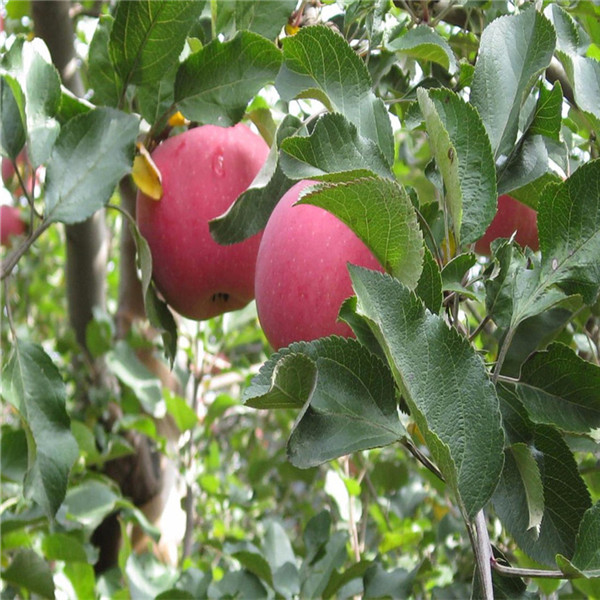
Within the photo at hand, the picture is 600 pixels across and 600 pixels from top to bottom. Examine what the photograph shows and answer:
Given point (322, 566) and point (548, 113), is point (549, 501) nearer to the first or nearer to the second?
point (548, 113)

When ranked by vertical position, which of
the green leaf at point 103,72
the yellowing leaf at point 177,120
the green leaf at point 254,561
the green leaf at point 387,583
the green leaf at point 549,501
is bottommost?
the green leaf at point 254,561

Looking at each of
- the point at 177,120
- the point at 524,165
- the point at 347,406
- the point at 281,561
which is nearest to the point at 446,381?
the point at 347,406

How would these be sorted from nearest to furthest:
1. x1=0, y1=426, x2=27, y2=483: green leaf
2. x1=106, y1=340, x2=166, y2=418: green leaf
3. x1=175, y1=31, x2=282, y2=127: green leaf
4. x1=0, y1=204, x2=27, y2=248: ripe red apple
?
x1=175, y1=31, x2=282, y2=127: green leaf, x1=0, y1=426, x2=27, y2=483: green leaf, x1=106, y1=340, x2=166, y2=418: green leaf, x1=0, y1=204, x2=27, y2=248: ripe red apple

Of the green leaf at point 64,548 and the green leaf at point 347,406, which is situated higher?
the green leaf at point 347,406

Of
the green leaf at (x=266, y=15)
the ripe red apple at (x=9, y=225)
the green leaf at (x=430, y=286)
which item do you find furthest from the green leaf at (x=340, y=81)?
the ripe red apple at (x=9, y=225)

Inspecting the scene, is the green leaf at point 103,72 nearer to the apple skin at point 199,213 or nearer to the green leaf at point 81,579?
the apple skin at point 199,213

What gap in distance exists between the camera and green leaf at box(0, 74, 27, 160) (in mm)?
690

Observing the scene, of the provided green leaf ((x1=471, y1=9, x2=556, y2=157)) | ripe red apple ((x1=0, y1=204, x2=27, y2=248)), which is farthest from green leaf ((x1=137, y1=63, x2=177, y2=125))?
ripe red apple ((x1=0, y1=204, x2=27, y2=248))

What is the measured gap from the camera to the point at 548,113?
1.62 feet

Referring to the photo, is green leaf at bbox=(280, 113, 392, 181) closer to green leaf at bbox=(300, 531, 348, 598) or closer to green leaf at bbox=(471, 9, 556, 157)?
green leaf at bbox=(471, 9, 556, 157)

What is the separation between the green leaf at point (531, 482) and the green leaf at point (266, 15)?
44 centimetres

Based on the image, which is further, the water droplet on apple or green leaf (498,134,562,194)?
the water droplet on apple

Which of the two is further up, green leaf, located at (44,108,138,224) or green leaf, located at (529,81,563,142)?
green leaf, located at (529,81,563,142)

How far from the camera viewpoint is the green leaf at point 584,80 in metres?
0.51
